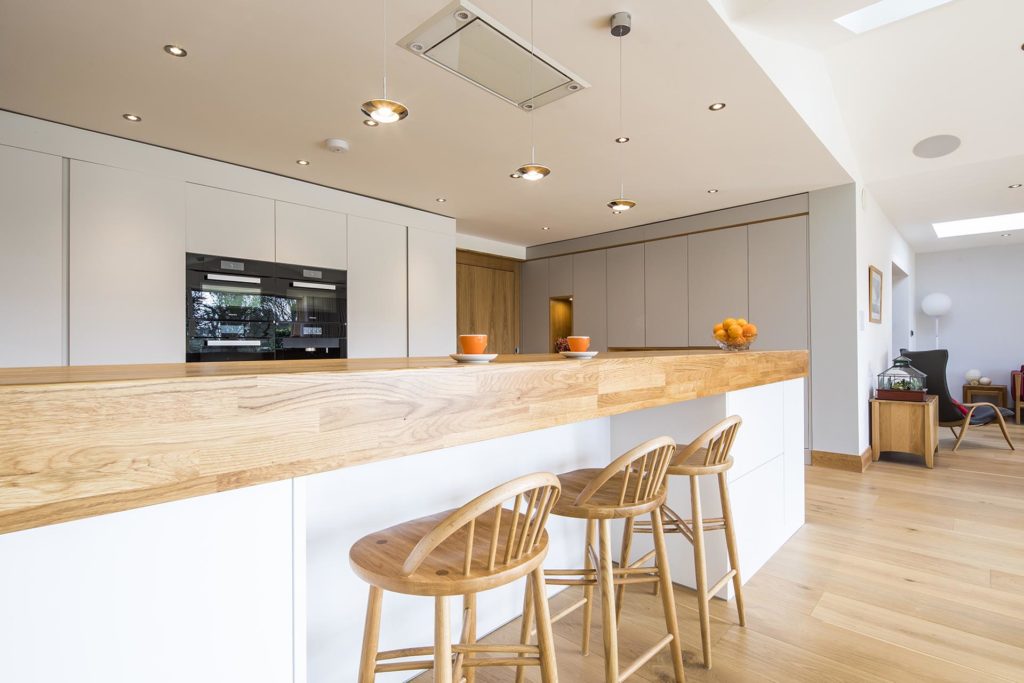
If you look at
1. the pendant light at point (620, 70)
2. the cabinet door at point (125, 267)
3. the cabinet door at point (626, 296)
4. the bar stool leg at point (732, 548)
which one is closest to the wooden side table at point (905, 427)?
the cabinet door at point (626, 296)

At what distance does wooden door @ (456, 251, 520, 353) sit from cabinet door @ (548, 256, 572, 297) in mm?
569

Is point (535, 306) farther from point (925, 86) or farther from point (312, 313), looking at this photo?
point (925, 86)

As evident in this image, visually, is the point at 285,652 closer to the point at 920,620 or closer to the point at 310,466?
the point at 310,466

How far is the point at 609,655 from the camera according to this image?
1.43m

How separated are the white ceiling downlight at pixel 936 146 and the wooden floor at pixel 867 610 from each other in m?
2.74

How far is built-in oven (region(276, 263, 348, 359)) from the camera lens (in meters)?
4.09

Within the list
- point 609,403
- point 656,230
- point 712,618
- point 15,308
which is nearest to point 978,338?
point 656,230

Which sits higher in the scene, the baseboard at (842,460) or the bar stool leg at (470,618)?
→ the bar stool leg at (470,618)

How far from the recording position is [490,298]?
6859 mm

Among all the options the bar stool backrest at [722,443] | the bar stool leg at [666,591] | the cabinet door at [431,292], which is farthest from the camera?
the cabinet door at [431,292]

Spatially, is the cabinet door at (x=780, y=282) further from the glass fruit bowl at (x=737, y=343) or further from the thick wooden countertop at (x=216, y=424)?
the thick wooden countertop at (x=216, y=424)

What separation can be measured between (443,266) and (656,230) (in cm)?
244

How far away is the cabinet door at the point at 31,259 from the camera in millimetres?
2893

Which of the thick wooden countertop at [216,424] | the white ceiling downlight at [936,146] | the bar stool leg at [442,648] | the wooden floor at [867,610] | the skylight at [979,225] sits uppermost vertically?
the white ceiling downlight at [936,146]
